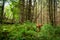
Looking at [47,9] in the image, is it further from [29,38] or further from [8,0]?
[29,38]

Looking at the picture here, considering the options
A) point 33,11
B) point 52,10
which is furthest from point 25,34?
point 52,10

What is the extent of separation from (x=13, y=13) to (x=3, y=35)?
267cm

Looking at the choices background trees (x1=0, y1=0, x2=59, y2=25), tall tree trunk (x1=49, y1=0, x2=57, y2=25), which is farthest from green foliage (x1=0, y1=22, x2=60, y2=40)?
tall tree trunk (x1=49, y1=0, x2=57, y2=25)

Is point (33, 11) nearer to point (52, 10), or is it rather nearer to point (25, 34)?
point (52, 10)

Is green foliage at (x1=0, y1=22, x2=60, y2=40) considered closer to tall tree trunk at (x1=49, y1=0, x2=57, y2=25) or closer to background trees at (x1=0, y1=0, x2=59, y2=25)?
background trees at (x1=0, y1=0, x2=59, y2=25)

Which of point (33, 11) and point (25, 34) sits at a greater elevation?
point (33, 11)

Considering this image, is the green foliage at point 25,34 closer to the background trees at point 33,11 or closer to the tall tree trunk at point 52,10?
the background trees at point 33,11

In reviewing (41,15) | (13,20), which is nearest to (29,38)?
(13,20)

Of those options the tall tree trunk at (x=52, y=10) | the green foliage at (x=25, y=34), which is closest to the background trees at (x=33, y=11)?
the tall tree trunk at (x=52, y=10)

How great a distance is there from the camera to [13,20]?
24.3 ft

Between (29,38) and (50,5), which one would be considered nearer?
(29,38)

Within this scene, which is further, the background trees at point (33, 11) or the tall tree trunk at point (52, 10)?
the tall tree trunk at point (52, 10)

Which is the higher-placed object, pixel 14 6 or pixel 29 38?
pixel 14 6

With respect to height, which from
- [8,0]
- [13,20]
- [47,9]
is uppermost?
[8,0]
